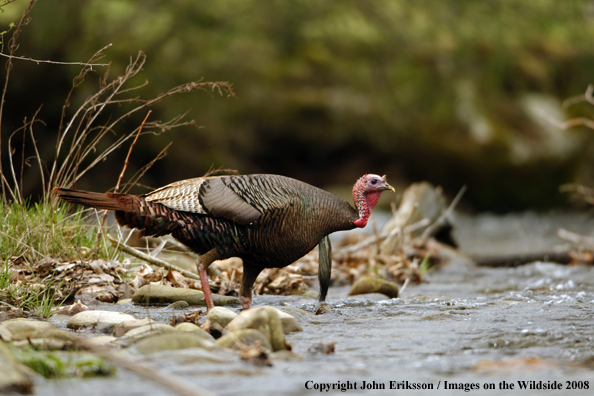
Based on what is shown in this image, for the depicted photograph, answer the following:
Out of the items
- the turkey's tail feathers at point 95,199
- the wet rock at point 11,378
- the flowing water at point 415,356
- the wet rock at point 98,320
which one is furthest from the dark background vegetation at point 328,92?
the wet rock at point 11,378

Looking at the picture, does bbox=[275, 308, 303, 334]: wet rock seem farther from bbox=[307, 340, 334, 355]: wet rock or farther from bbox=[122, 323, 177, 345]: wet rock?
bbox=[122, 323, 177, 345]: wet rock

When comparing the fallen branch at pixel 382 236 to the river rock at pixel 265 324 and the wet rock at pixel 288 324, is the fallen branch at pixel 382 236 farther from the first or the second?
the river rock at pixel 265 324

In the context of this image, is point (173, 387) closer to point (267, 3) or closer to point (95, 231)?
point (95, 231)

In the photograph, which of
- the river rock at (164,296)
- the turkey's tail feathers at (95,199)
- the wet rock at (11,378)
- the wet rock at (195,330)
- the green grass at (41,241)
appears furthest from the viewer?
the river rock at (164,296)

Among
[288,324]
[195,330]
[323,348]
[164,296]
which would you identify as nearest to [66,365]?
[195,330]

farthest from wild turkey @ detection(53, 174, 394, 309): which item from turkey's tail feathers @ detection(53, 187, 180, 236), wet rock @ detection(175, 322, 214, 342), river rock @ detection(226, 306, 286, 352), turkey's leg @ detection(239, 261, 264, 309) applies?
river rock @ detection(226, 306, 286, 352)

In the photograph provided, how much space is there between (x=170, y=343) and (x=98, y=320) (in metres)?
1.00

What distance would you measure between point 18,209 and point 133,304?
52.0 inches

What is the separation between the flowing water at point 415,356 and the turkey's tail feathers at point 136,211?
0.61 meters

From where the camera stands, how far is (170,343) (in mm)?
2926

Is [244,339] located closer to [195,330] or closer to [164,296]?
[195,330]

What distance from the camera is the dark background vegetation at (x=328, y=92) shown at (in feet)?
38.4

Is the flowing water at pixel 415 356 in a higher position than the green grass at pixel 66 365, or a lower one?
higher

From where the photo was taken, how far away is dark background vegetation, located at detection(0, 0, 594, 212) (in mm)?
11703
